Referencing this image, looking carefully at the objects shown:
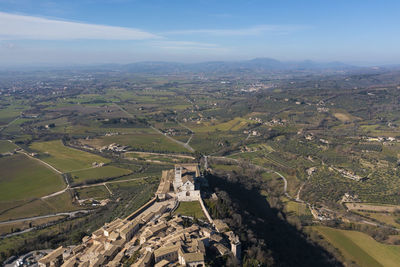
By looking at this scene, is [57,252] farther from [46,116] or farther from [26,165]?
[46,116]

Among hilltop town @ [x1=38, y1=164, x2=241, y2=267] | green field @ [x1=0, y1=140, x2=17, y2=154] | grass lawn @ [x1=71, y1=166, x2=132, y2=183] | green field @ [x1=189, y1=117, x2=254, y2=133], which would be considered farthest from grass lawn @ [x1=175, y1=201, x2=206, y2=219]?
green field @ [x1=0, y1=140, x2=17, y2=154]

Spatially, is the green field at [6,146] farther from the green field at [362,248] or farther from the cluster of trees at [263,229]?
the green field at [362,248]

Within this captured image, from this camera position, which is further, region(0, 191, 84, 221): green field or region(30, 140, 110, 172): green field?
region(30, 140, 110, 172): green field

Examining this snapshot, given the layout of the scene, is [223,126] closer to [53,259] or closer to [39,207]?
[39,207]

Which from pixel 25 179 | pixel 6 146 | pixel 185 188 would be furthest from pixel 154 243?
pixel 6 146

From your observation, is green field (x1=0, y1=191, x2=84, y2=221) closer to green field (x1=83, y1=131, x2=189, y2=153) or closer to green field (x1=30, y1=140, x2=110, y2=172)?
green field (x1=30, y1=140, x2=110, y2=172)

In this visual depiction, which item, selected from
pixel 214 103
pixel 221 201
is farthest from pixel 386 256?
pixel 214 103
